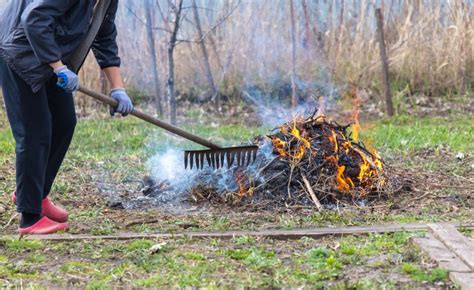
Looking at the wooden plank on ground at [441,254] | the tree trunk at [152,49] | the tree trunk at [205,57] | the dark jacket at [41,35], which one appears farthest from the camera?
the tree trunk at [205,57]

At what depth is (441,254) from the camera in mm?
4008

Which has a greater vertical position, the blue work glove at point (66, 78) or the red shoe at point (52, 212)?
the blue work glove at point (66, 78)

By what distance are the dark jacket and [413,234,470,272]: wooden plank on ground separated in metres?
2.25

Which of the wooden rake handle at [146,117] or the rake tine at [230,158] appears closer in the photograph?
the wooden rake handle at [146,117]

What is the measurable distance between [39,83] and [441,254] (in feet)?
7.83

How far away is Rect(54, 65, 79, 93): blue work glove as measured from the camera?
456 centimetres

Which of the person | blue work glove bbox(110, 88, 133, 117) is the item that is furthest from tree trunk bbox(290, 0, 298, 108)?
the person

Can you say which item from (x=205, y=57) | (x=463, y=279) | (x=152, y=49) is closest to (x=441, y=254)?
(x=463, y=279)

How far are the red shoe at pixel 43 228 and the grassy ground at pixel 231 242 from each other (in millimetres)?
134

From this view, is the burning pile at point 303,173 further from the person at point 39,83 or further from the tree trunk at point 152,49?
the tree trunk at point 152,49

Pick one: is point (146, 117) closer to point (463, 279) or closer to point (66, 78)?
point (66, 78)

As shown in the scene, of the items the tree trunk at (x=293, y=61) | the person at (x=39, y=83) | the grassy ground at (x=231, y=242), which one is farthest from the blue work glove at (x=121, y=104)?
the tree trunk at (x=293, y=61)

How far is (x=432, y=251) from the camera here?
406cm

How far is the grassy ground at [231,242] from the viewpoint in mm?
3785
